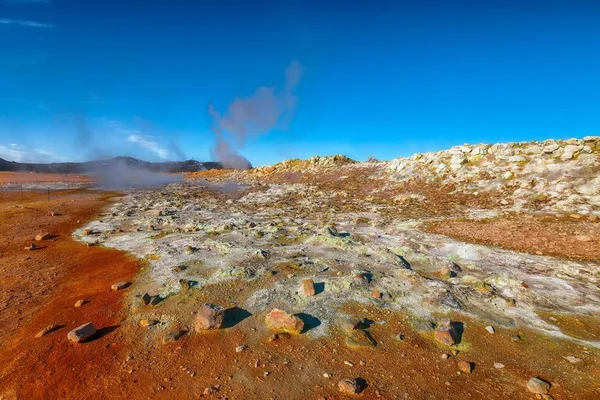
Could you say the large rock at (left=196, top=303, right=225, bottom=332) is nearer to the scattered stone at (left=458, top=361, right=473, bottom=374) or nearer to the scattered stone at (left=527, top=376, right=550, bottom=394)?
the scattered stone at (left=458, top=361, right=473, bottom=374)

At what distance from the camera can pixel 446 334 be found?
5934 millimetres

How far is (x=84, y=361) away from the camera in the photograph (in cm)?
540

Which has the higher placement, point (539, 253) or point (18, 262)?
point (539, 253)

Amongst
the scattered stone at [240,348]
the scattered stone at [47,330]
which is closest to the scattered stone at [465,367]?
the scattered stone at [240,348]

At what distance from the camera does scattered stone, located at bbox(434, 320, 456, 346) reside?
231 inches

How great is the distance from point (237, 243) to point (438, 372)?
774cm

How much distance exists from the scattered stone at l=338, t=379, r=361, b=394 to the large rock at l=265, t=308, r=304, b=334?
4.85ft

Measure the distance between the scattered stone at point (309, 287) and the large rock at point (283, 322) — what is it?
124 cm

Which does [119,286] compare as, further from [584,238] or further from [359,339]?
[584,238]

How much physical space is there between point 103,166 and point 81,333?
12066 centimetres

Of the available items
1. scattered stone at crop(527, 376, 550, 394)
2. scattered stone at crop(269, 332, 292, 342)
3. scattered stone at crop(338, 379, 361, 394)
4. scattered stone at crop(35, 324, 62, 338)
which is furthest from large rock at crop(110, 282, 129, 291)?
scattered stone at crop(527, 376, 550, 394)

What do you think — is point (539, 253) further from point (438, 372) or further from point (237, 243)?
point (237, 243)

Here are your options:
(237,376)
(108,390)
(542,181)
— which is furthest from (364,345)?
(542,181)

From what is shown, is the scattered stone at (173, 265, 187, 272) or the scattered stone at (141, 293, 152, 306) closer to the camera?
the scattered stone at (141, 293, 152, 306)
